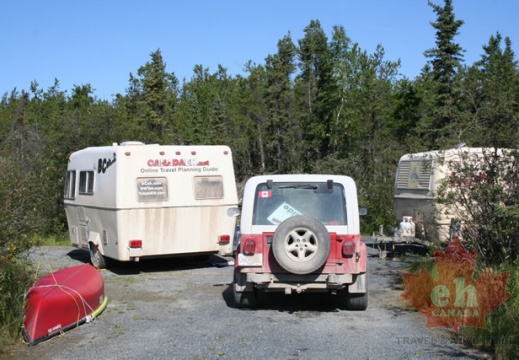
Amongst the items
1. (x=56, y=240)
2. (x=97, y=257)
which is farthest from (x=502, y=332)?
(x=56, y=240)

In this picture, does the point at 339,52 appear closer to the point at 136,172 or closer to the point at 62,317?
the point at 136,172

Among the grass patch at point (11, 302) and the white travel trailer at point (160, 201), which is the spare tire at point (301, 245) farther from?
the white travel trailer at point (160, 201)

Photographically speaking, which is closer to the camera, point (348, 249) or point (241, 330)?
point (241, 330)

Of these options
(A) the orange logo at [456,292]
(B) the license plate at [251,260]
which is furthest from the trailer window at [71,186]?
(A) the orange logo at [456,292]

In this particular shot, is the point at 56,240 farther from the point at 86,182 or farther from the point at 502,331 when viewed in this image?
the point at 502,331

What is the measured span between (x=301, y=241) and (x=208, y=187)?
4.92 meters

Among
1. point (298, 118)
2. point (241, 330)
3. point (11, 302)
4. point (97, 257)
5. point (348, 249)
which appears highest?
point (298, 118)

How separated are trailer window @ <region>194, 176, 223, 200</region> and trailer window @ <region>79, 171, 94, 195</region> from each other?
2376 mm

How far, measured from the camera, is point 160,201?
1191cm

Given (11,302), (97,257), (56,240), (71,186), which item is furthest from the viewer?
(56,240)

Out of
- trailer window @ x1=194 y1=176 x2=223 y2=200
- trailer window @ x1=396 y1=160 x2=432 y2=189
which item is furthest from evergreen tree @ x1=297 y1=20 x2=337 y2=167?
trailer window @ x1=194 y1=176 x2=223 y2=200

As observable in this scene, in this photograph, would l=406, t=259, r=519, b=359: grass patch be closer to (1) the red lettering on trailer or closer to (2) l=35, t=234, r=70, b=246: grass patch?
(1) the red lettering on trailer

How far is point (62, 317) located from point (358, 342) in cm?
351

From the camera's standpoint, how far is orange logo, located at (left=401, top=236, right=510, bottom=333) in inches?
273
